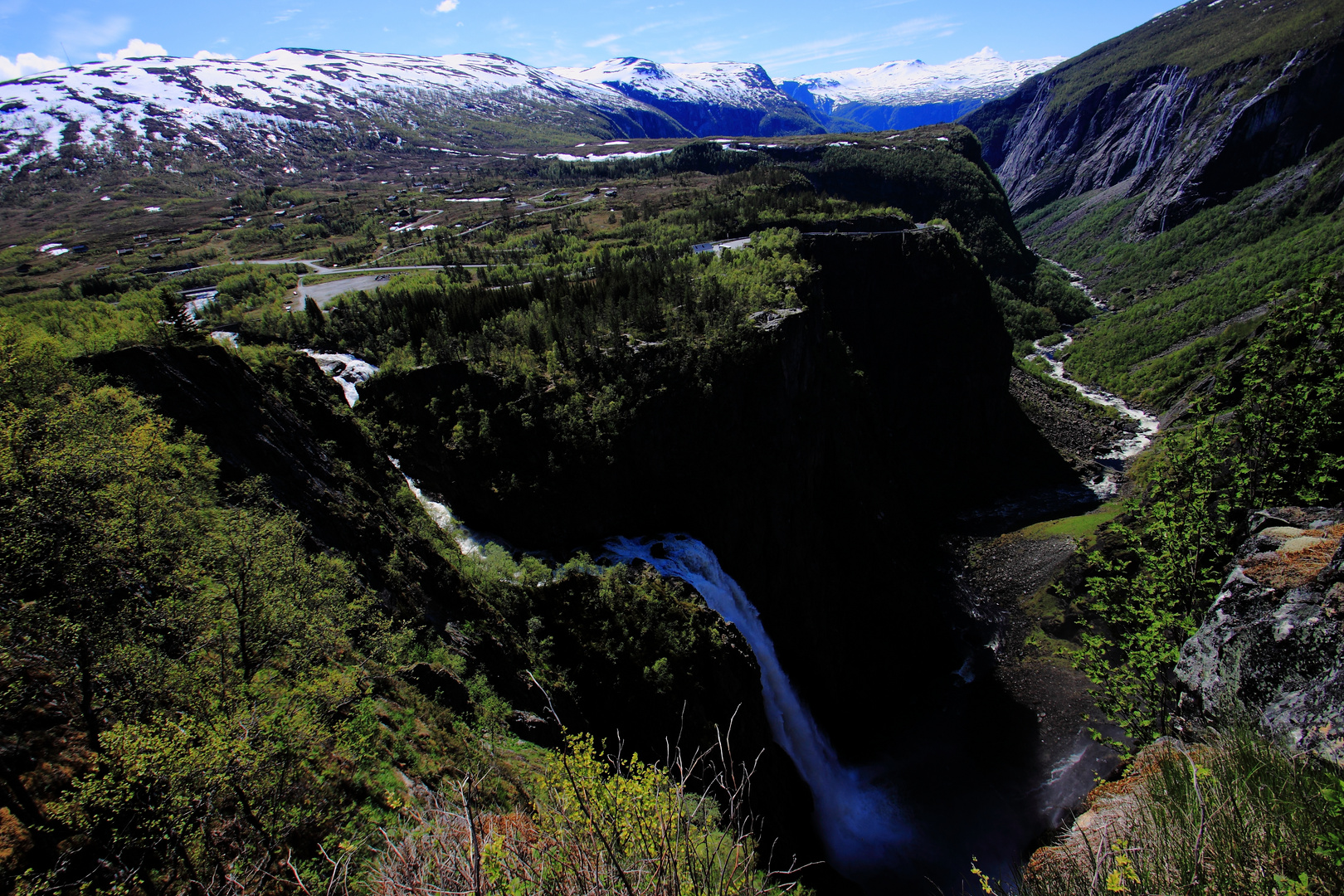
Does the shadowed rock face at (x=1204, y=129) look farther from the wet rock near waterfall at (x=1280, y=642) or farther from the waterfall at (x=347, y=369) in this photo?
the waterfall at (x=347, y=369)

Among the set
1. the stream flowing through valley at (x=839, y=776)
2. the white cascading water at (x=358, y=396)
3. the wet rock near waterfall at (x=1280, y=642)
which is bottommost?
the stream flowing through valley at (x=839, y=776)

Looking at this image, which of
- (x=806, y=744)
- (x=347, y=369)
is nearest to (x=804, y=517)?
(x=806, y=744)

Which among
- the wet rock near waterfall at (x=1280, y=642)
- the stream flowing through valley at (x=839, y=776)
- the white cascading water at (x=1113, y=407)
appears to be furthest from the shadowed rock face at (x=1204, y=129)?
the wet rock near waterfall at (x=1280, y=642)

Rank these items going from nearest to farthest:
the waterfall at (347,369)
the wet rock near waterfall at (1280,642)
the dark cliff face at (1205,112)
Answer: the wet rock near waterfall at (1280,642), the waterfall at (347,369), the dark cliff face at (1205,112)

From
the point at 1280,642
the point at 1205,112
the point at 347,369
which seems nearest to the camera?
the point at 1280,642

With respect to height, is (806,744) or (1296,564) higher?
(1296,564)

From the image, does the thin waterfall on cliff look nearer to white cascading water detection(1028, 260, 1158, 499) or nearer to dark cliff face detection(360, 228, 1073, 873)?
dark cliff face detection(360, 228, 1073, 873)

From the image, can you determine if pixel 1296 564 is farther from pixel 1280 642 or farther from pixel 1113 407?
pixel 1113 407
